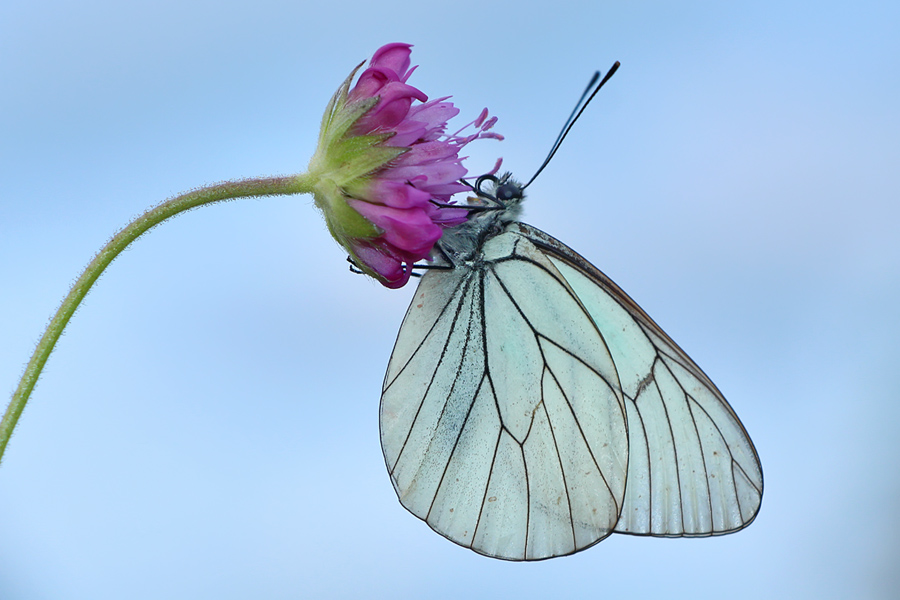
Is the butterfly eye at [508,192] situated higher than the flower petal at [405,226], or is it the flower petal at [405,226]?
the butterfly eye at [508,192]

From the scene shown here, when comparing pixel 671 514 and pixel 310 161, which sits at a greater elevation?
pixel 310 161

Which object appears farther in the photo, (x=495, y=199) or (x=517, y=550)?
(x=517, y=550)

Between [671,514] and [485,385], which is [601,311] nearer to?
[485,385]

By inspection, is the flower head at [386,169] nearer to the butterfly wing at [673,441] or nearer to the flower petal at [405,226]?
the flower petal at [405,226]

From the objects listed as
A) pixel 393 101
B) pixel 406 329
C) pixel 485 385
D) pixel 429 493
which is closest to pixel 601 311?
pixel 485 385

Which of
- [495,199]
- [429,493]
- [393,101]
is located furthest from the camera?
[429,493]

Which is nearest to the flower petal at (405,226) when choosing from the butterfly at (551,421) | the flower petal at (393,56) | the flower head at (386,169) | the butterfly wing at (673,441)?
the flower head at (386,169)
